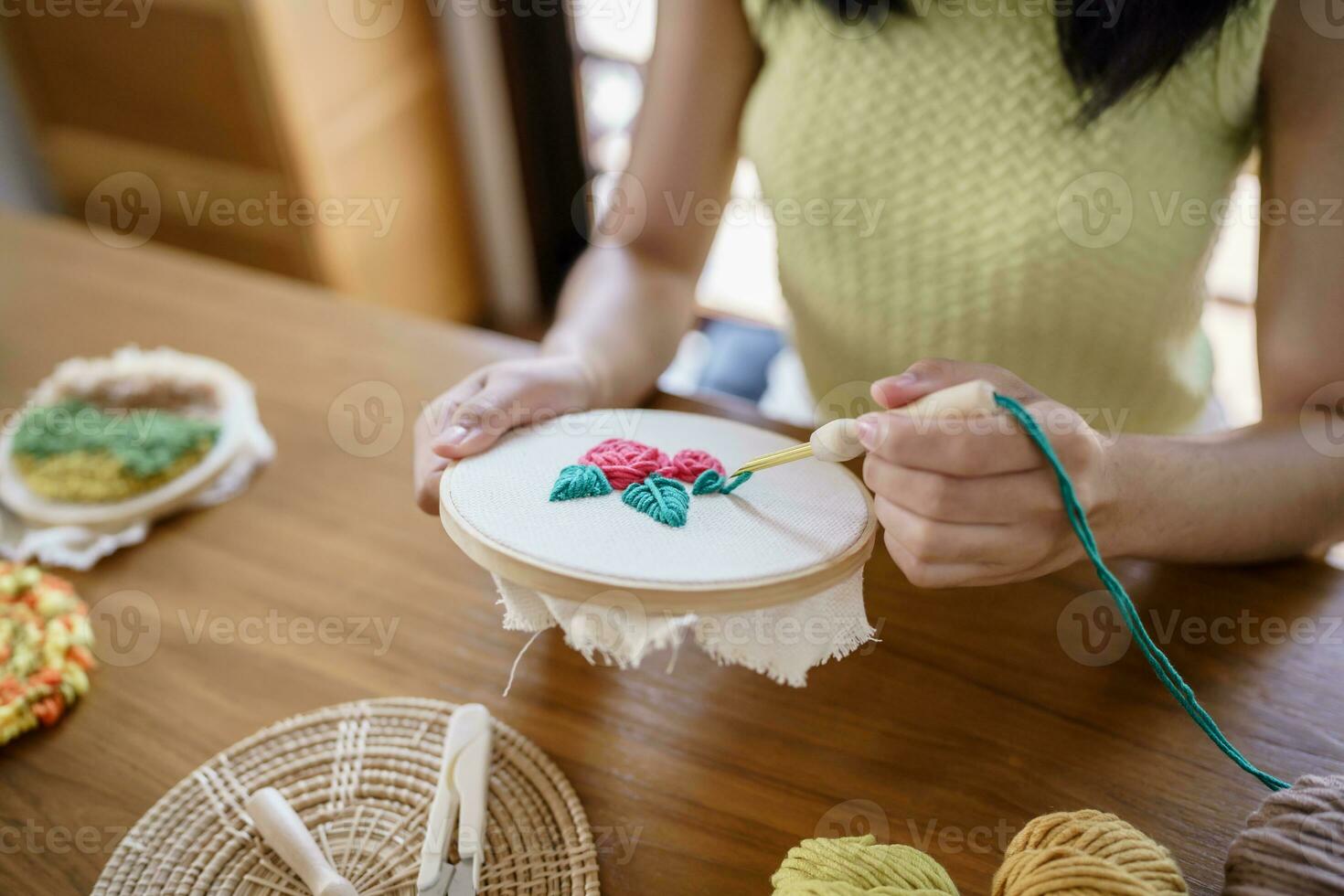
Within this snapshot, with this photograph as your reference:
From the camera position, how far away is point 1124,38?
2.64ft

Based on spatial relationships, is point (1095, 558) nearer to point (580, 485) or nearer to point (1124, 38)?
point (580, 485)

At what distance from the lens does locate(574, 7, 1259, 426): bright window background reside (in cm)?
229

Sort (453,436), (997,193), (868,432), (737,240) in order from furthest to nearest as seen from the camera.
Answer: (737,240) < (997,193) < (453,436) < (868,432)

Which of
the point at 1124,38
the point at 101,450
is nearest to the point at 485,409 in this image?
the point at 101,450

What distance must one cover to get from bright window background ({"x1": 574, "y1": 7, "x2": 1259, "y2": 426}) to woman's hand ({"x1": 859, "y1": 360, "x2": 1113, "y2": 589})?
1.32m

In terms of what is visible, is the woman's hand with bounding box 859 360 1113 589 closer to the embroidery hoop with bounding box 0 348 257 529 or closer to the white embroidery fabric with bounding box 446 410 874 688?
the white embroidery fabric with bounding box 446 410 874 688

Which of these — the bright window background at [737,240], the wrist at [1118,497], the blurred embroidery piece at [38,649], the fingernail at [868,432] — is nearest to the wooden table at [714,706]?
the blurred embroidery piece at [38,649]

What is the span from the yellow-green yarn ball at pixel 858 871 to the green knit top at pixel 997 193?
567 millimetres

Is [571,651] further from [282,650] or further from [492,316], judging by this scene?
[492,316]

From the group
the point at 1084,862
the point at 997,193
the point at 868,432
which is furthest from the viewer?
the point at 997,193

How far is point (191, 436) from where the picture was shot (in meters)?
1.05

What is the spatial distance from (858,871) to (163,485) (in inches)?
31.0

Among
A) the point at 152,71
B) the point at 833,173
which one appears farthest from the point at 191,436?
the point at 152,71

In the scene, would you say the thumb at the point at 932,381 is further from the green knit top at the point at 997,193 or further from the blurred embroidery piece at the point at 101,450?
the blurred embroidery piece at the point at 101,450
